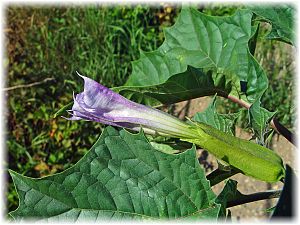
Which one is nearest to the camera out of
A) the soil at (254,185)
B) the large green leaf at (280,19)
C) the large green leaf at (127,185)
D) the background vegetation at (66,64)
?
the large green leaf at (127,185)

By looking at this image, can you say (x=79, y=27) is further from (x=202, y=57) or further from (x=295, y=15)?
(x=295, y=15)

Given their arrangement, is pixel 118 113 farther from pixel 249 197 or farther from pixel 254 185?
pixel 254 185

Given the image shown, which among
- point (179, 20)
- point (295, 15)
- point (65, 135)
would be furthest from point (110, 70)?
point (295, 15)

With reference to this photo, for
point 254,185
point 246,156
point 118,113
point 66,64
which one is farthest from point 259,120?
point 66,64

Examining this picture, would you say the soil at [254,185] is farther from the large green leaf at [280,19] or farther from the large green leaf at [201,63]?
the large green leaf at [280,19]

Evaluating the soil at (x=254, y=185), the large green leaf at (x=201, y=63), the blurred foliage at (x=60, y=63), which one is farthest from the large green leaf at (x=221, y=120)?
the blurred foliage at (x=60, y=63)

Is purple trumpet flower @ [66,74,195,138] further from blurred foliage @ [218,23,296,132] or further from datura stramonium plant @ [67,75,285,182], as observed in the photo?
blurred foliage @ [218,23,296,132]

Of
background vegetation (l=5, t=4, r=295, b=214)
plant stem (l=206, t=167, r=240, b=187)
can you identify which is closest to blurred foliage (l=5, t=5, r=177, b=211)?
background vegetation (l=5, t=4, r=295, b=214)
